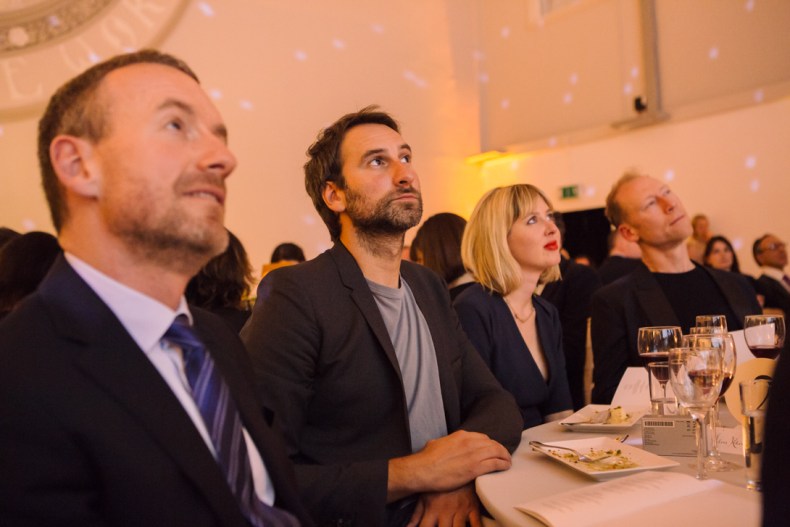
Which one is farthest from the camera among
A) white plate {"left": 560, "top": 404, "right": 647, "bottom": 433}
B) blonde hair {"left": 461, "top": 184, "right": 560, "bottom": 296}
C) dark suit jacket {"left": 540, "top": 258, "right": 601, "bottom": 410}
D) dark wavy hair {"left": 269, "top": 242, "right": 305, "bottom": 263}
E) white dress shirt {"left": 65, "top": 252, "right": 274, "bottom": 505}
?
dark wavy hair {"left": 269, "top": 242, "right": 305, "bottom": 263}

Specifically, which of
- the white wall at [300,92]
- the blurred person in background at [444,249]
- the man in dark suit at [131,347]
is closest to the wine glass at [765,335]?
the man in dark suit at [131,347]

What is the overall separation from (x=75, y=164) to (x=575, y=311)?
314 centimetres

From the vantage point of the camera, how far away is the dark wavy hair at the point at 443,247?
3.21 metres

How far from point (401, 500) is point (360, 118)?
1.13 m

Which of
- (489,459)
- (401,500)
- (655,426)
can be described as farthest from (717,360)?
(401,500)

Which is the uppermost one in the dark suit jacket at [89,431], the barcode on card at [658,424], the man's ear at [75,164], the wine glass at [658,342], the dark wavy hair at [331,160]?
the dark wavy hair at [331,160]

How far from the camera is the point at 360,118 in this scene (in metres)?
2.11

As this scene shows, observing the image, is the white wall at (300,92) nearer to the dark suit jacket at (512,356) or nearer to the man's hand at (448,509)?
the dark suit jacket at (512,356)

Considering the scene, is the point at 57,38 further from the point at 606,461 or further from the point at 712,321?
the point at 606,461

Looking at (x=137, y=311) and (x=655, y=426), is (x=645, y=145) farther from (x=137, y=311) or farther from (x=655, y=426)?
(x=137, y=311)

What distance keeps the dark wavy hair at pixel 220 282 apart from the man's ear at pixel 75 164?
69.5 inches

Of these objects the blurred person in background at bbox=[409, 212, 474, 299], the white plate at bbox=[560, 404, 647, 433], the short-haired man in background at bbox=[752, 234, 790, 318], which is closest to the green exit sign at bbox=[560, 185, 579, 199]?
the short-haired man in background at bbox=[752, 234, 790, 318]

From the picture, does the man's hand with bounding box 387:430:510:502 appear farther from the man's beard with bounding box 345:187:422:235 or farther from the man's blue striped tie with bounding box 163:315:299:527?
the man's beard with bounding box 345:187:422:235

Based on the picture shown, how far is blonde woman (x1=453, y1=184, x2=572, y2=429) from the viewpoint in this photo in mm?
2336
